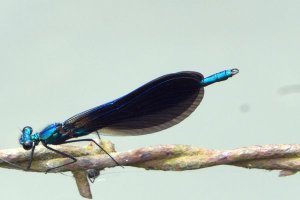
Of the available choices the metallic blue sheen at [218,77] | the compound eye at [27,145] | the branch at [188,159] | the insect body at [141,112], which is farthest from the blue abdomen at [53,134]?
the metallic blue sheen at [218,77]

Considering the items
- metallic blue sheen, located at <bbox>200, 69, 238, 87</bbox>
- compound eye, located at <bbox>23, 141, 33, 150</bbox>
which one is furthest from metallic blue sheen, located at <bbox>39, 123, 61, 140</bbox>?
metallic blue sheen, located at <bbox>200, 69, 238, 87</bbox>

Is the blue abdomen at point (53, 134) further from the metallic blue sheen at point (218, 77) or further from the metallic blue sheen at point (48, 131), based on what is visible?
the metallic blue sheen at point (218, 77)

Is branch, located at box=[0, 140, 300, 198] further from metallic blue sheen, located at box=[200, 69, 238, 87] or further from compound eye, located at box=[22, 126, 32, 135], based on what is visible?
compound eye, located at box=[22, 126, 32, 135]

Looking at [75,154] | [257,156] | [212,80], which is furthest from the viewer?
[212,80]

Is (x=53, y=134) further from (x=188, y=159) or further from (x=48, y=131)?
(x=188, y=159)

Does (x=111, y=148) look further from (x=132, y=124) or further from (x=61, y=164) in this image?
(x=132, y=124)

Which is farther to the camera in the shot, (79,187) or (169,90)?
(169,90)

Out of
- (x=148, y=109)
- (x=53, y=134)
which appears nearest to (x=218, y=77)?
(x=148, y=109)

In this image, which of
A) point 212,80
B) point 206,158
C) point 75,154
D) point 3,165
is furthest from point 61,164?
point 212,80
